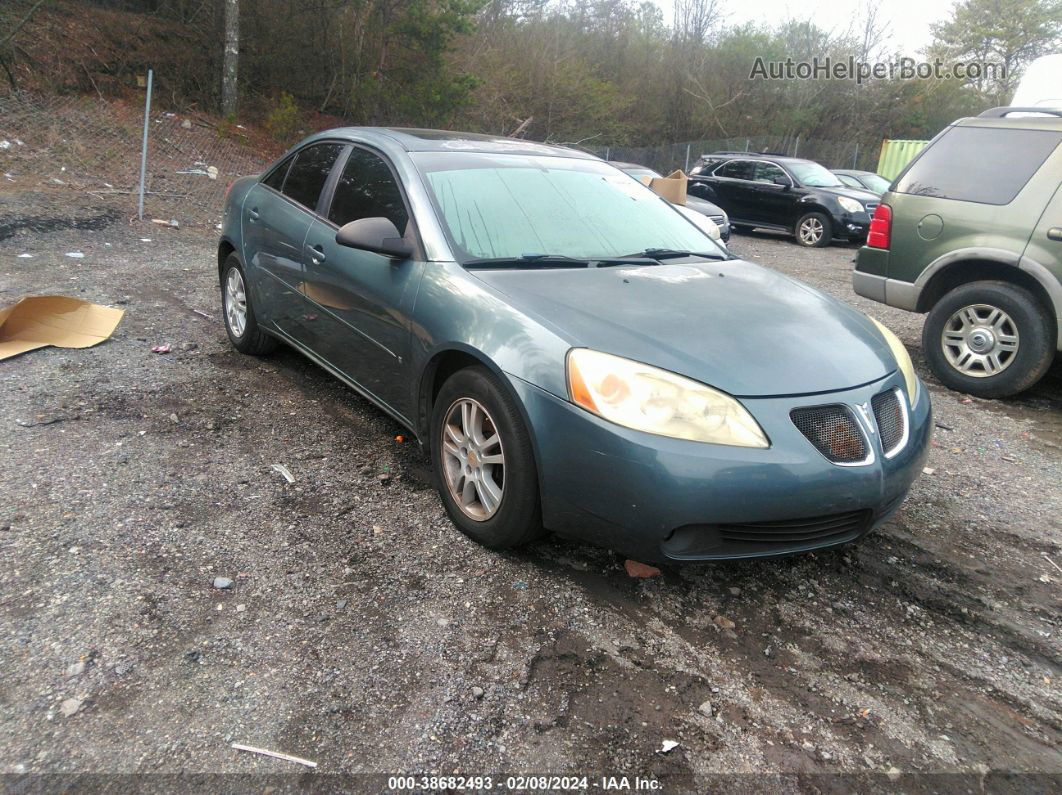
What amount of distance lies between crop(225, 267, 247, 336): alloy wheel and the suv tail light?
474 centimetres

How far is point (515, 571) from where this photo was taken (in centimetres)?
296

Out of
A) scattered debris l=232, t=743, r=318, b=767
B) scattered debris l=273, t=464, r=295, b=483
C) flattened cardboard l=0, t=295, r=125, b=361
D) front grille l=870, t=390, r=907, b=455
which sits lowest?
scattered debris l=232, t=743, r=318, b=767

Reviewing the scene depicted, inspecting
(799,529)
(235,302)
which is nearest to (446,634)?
(799,529)

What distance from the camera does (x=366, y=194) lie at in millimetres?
3844

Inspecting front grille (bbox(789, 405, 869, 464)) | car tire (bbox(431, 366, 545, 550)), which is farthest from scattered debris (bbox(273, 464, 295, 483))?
front grille (bbox(789, 405, 869, 464))

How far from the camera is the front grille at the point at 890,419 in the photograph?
2771 millimetres

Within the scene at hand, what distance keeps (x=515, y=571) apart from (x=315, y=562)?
0.79 meters

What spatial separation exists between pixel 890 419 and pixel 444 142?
2585 millimetres

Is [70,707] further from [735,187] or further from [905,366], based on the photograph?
[735,187]

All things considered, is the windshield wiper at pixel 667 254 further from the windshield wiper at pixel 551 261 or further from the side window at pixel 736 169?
the side window at pixel 736 169

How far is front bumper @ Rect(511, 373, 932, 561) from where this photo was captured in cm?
246

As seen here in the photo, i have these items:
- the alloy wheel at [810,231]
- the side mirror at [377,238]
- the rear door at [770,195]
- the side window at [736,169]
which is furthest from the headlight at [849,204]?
the side mirror at [377,238]

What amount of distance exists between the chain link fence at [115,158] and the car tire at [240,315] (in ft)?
18.4

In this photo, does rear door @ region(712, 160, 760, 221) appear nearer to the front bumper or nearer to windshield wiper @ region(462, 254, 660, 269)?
windshield wiper @ region(462, 254, 660, 269)
